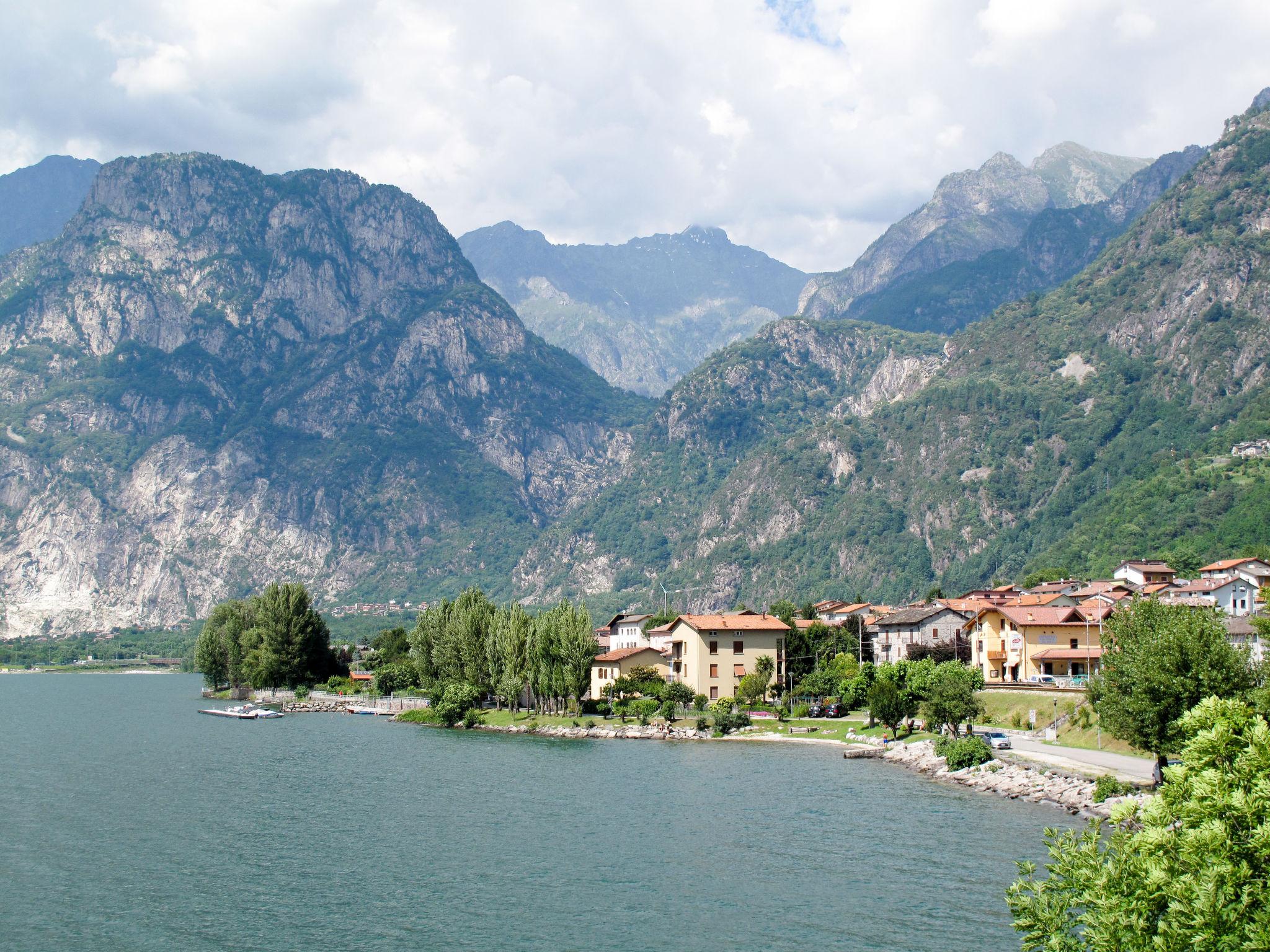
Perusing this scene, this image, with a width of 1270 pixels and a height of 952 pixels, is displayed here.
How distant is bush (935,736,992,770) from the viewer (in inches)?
2945

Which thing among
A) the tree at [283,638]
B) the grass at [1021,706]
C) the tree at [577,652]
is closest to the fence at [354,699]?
the tree at [283,638]

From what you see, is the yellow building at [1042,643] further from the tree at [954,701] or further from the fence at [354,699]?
the fence at [354,699]

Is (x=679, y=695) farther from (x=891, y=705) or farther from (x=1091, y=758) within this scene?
(x=1091, y=758)

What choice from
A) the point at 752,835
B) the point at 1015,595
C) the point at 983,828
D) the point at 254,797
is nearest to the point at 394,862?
the point at 752,835

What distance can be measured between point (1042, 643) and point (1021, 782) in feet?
127

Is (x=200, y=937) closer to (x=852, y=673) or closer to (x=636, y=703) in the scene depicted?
(x=636, y=703)

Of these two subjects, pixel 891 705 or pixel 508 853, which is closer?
pixel 508 853

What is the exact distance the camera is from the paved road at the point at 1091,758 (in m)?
62.3

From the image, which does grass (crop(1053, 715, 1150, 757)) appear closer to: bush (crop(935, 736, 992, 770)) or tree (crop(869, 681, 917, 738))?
bush (crop(935, 736, 992, 770))

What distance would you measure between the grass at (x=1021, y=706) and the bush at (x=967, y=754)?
455 inches

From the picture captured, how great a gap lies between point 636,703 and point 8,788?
180ft

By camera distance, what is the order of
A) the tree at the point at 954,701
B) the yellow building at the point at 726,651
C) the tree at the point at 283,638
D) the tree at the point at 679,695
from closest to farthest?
the tree at the point at 954,701
the tree at the point at 679,695
the yellow building at the point at 726,651
the tree at the point at 283,638

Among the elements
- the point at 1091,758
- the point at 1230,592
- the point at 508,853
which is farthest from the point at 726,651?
the point at 508,853

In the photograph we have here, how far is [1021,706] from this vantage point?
9112 cm
